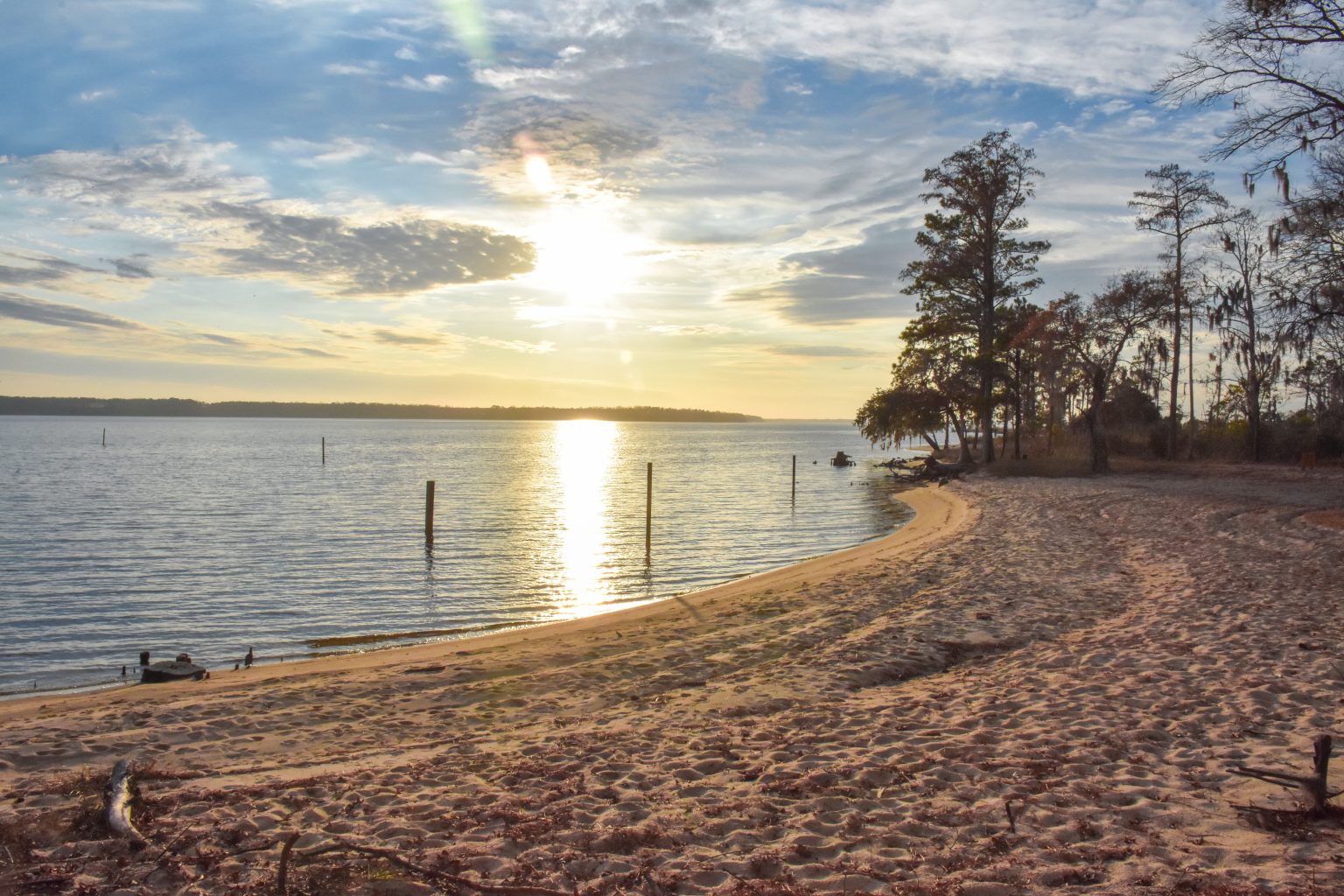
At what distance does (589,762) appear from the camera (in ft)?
21.7

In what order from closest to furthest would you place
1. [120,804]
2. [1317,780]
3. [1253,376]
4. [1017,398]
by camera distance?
Result: [1317,780], [120,804], [1253,376], [1017,398]

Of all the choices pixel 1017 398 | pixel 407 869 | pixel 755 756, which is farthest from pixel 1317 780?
pixel 1017 398

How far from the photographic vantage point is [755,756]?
21.7 ft

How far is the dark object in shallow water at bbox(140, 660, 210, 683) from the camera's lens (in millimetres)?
11141

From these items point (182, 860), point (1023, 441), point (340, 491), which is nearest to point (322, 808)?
point (182, 860)

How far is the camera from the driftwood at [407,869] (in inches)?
176

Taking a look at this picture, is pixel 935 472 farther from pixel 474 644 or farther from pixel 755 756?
pixel 755 756

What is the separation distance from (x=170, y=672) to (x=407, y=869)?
840 centimetres

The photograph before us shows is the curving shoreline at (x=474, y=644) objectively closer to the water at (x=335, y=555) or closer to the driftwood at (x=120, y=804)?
the water at (x=335, y=555)

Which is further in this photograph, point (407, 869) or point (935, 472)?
point (935, 472)

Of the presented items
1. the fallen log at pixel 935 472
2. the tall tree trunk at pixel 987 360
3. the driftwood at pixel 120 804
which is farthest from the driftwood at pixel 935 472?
the driftwood at pixel 120 804

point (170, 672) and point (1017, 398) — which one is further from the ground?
point (1017, 398)

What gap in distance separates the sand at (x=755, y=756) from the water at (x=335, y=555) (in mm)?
3301

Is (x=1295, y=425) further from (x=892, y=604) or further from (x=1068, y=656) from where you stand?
(x=1068, y=656)
